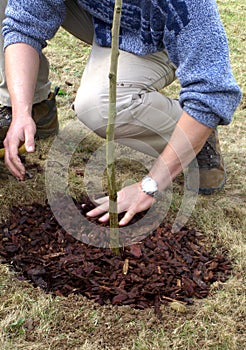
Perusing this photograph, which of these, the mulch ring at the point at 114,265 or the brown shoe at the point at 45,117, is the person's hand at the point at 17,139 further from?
the brown shoe at the point at 45,117

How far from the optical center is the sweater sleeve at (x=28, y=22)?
263 centimetres

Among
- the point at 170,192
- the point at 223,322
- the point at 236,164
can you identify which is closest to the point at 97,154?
the point at 170,192

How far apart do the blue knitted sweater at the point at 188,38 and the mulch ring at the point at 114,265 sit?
62cm

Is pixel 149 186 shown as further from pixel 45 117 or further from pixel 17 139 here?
pixel 45 117

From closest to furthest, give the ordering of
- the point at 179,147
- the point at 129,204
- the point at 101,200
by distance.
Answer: the point at 179,147 → the point at 129,204 → the point at 101,200

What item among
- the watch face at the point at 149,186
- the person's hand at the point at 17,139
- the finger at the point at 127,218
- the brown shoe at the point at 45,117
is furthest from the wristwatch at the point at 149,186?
the brown shoe at the point at 45,117

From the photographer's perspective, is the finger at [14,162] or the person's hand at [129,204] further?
the person's hand at [129,204]

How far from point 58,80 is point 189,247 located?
2.25 metres

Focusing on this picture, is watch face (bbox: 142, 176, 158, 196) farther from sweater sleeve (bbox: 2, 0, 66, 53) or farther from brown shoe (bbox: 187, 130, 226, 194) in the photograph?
sweater sleeve (bbox: 2, 0, 66, 53)

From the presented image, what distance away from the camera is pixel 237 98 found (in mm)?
2527

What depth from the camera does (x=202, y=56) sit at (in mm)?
2400

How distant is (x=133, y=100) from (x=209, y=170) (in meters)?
0.64

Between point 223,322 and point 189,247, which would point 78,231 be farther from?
point 223,322

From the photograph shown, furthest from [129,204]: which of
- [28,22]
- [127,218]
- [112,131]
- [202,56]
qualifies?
[28,22]
